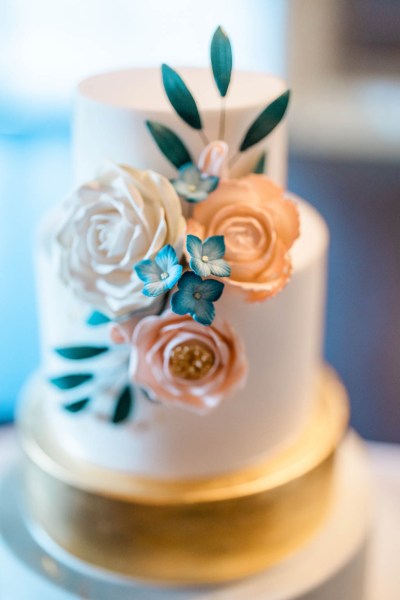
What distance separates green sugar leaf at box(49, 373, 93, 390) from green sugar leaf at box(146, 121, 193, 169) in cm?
23

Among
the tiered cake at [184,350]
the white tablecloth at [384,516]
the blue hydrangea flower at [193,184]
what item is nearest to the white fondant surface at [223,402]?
the tiered cake at [184,350]

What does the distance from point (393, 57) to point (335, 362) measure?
0.63m

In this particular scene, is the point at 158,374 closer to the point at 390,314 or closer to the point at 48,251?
the point at 48,251

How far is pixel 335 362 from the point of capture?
166 cm

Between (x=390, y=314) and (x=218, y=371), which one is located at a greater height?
(x=218, y=371)

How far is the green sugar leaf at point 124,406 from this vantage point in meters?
0.78

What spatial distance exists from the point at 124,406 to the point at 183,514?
0.41ft

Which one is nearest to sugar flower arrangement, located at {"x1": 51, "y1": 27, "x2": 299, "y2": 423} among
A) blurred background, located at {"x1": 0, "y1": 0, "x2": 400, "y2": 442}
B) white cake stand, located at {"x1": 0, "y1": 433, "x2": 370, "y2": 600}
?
white cake stand, located at {"x1": 0, "y1": 433, "x2": 370, "y2": 600}

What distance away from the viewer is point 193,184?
28.0 inches

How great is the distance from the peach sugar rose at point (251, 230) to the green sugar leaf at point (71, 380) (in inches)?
7.9

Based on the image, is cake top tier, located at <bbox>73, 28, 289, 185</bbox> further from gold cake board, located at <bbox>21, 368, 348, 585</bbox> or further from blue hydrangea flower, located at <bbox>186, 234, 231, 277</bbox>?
→ gold cake board, located at <bbox>21, 368, 348, 585</bbox>

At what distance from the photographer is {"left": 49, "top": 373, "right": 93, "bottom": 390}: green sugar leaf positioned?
2.61 feet

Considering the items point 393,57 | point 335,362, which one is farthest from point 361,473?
point 393,57

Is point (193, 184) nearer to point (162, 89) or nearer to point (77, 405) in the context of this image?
point (162, 89)
